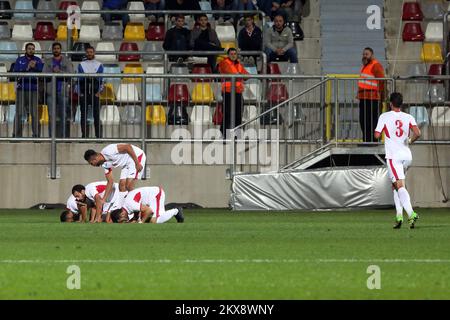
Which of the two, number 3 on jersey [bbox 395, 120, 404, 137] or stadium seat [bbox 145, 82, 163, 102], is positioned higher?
stadium seat [bbox 145, 82, 163, 102]

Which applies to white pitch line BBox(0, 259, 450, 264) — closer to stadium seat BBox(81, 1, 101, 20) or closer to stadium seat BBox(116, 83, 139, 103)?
stadium seat BBox(116, 83, 139, 103)

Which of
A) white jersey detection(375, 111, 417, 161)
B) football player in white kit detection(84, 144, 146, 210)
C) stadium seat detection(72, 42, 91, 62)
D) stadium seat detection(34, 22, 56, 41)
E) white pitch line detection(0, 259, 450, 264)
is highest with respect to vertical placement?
stadium seat detection(34, 22, 56, 41)

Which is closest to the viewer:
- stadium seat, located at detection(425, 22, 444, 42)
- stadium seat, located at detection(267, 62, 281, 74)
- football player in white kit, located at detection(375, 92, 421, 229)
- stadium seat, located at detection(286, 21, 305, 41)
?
football player in white kit, located at detection(375, 92, 421, 229)

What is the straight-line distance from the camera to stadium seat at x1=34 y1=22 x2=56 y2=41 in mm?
32312

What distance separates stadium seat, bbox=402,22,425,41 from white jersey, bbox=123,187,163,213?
12.3 metres

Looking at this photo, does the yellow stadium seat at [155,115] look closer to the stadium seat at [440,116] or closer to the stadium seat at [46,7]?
the stadium seat at [440,116]

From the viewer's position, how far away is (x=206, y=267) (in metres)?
14.2

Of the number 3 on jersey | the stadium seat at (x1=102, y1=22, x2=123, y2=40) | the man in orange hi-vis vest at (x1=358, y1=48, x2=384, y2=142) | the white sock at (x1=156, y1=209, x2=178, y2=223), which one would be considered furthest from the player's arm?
the stadium seat at (x1=102, y1=22, x2=123, y2=40)

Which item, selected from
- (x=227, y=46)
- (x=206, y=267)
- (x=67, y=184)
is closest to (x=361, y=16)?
(x=227, y=46)

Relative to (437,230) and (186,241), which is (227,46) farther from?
(186,241)

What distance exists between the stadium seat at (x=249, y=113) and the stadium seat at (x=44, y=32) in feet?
19.0

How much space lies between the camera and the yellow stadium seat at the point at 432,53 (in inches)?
1282

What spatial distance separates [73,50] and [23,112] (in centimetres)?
342

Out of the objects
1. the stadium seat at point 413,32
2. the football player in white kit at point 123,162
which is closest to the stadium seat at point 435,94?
the stadium seat at point 413,32
